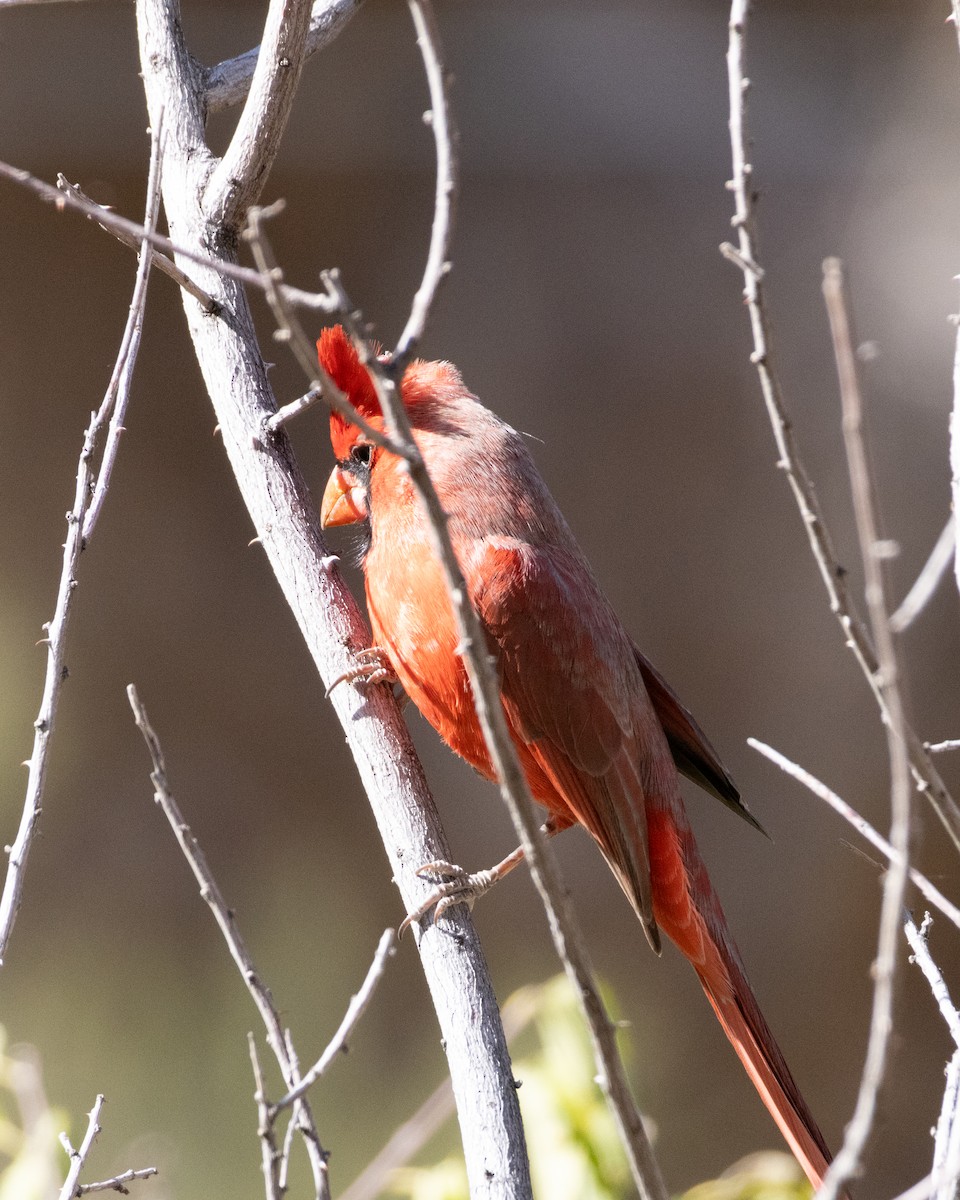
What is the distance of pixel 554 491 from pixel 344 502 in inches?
77.3

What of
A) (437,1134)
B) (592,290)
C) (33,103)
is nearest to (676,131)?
(592,290)

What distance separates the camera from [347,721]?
2.05m

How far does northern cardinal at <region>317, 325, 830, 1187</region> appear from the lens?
7.20ft

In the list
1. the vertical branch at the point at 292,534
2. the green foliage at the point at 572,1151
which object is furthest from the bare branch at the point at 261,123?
the green foliage at the point at 572,1151

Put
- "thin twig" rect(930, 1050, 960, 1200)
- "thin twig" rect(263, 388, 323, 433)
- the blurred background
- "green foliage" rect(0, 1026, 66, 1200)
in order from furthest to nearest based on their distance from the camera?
1. the blurred background
2. "thin twig" rect(263, 388, 323, 433)
3. "green foliage" rect(0, 1026, 66, 1200)
4. "thin twig" rect(930, 1050, 960, 1200)

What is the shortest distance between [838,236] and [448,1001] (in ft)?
11.7

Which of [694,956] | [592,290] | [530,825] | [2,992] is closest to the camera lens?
[530,825]

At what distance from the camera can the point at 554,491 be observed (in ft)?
14.6

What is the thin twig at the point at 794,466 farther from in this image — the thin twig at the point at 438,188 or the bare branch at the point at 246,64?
the bare branch at the point at 246,64

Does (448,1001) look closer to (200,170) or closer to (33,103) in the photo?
(200,170)

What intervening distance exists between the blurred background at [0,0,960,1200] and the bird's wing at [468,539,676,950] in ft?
6.52

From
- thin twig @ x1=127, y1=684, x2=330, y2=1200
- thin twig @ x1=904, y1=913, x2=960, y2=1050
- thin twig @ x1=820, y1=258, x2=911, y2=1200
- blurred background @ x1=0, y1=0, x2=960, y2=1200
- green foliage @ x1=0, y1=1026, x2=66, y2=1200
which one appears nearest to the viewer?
thin twig @ x1=820, y1=258, x2=911, y2=1200

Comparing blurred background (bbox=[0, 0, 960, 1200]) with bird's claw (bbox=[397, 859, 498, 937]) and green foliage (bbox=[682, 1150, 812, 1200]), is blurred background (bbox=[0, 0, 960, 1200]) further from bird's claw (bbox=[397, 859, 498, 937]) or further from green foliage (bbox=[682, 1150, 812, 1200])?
bird's claw (bbox=[397, 859, 498, 937])

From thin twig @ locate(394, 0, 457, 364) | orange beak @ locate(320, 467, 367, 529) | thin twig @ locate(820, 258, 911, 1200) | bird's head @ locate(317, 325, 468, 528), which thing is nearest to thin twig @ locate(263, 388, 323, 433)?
bird's head @ locate(317, 325, 468, 528)
